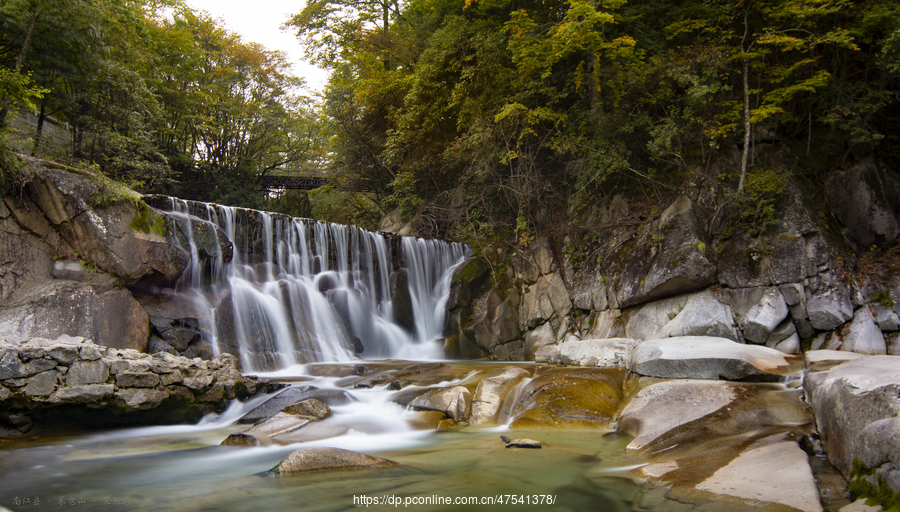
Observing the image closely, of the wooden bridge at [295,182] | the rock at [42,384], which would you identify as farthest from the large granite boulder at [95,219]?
the wooden bridge at [295,182]

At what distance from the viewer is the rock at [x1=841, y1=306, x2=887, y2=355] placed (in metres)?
8.69

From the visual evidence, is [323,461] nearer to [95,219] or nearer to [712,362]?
[712,362]

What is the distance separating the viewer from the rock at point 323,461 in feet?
14.6

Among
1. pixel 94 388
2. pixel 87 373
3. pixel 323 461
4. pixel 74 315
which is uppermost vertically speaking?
pixel 74 315

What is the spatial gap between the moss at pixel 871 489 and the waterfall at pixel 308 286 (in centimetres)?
939

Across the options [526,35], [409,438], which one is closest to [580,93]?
[526,35]

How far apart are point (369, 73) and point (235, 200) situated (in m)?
9.78

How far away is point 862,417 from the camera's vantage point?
3199 mm

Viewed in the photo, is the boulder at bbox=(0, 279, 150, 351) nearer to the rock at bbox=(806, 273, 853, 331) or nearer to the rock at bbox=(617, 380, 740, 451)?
the rock at bbox=(617, 380, 740, 451)

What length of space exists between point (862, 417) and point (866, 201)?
404 inches

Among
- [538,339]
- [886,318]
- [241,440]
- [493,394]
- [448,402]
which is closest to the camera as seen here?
[241,440]

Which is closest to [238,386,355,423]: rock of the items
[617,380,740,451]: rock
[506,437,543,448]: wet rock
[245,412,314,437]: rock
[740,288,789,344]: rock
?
[245,412,314,437]: rock

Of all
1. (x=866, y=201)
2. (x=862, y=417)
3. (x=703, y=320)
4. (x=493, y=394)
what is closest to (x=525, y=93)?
(x=703, y=320)

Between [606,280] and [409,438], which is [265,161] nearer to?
[606,280]
